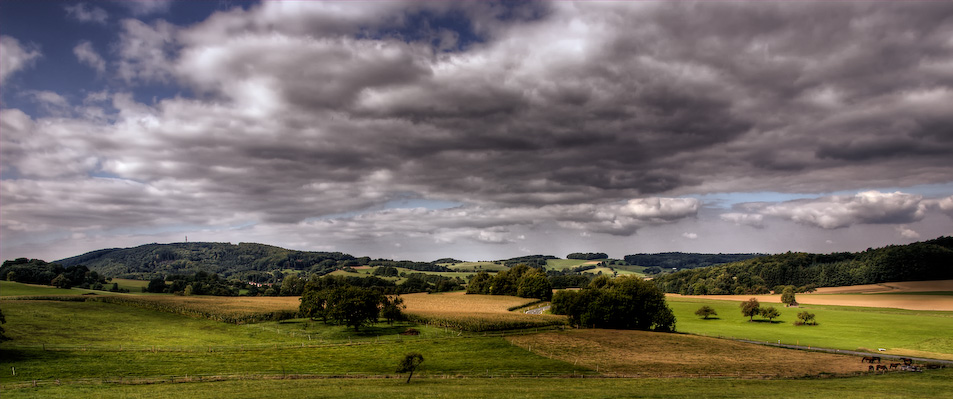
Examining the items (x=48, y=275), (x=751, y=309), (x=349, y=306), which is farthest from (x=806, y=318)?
(x=48, y=275)

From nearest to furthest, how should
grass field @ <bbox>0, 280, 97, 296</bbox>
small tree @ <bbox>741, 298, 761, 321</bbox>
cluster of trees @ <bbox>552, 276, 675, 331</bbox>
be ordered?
cluster of trees @ <bbox>552, 276, 675, 331</bbox> → small tree @ <bbox>741, 298, 761, 321</bbox> → grass field @ <bbox>0, 280, 97, 296</bbox>

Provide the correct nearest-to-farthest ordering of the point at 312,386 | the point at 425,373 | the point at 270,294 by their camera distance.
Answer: the point at 312,386 → the point at 425,373 → the point at 270,294

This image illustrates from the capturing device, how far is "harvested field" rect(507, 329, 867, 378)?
50969 mm

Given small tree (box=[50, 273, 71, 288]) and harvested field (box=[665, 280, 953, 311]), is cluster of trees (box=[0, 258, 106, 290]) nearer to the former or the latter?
small tree (box=[50, 273, 71, 288])

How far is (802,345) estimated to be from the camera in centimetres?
7619

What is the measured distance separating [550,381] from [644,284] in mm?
61438

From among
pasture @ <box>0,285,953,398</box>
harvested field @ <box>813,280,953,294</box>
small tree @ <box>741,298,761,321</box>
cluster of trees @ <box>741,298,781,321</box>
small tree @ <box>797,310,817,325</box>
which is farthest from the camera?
harvested field @ <box>813,280,953,294</box>

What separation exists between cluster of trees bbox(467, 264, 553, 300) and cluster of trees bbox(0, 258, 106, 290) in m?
138

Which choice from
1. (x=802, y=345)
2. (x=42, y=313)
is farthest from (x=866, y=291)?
(x=42, y=313)

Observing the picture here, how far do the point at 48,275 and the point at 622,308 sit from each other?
187 meters

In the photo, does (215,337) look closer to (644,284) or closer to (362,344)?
(362,344)

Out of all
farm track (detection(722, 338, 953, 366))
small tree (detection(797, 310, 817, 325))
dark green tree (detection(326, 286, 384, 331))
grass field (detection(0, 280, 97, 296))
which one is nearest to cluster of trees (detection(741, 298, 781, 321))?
small tree (detection(797, 310, 817, 325))

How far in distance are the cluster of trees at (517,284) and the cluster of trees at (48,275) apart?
138 m

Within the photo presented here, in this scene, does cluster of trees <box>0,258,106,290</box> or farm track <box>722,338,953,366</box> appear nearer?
farm track <box>722,338,953,366</box>
